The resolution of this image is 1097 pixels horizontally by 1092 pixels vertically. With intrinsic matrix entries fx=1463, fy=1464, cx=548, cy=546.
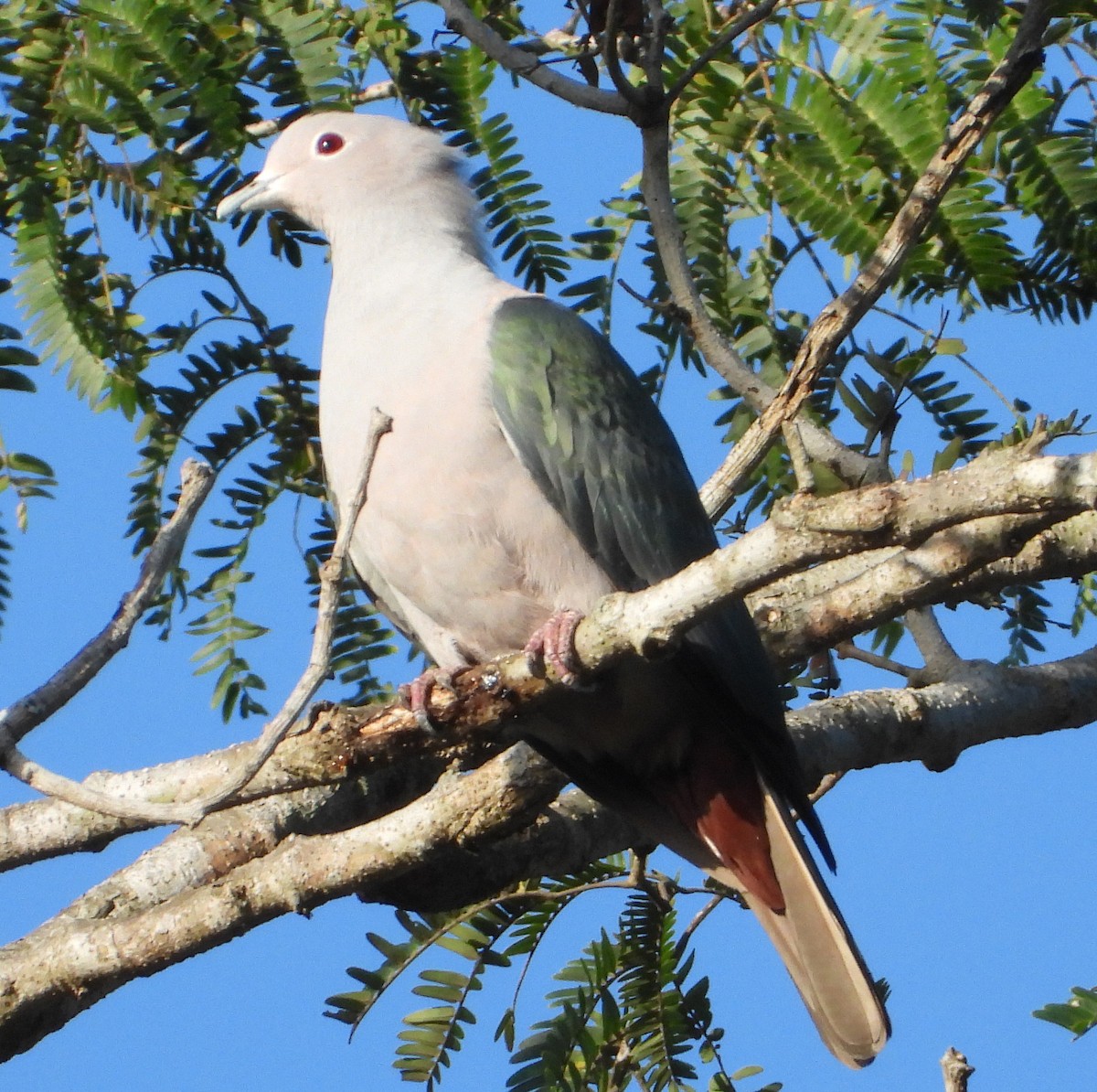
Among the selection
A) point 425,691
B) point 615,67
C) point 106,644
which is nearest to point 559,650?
point 425,691

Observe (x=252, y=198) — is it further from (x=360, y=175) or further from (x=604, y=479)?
(x=604, y=479)

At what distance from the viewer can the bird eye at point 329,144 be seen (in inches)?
144

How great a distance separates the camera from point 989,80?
2.83 m

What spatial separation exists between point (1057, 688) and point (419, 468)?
145 centimetres

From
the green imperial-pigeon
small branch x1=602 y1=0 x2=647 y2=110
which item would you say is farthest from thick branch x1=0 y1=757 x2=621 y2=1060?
small branch x1=602 y1=0 x2=647 y2=110

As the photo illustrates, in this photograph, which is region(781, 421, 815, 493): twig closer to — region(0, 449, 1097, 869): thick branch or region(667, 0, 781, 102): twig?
region(0, 449, 1097, 869): thick branch

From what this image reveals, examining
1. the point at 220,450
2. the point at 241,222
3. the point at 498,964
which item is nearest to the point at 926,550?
the point at 498,964

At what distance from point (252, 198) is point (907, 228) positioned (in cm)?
153

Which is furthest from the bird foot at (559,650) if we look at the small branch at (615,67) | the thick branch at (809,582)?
the small branch at (615,67)

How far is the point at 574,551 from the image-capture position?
2.98 metres

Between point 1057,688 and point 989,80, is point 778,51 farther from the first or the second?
point 1057,688

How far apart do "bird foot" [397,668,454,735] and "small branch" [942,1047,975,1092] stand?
0.98 meters

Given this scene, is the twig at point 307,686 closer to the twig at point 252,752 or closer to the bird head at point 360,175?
the twig at point 252,752

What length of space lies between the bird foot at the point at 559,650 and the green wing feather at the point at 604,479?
0.39 meters
